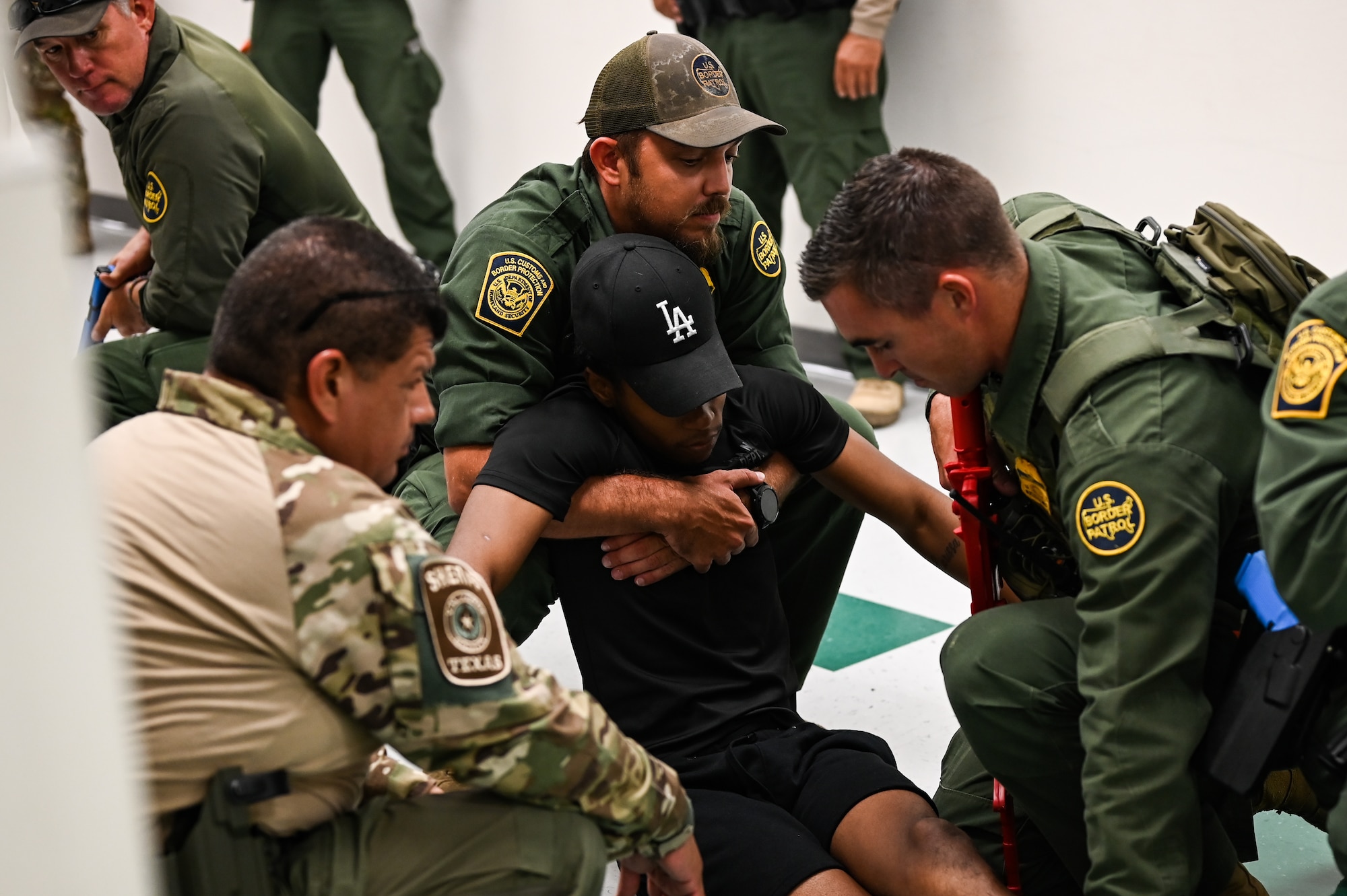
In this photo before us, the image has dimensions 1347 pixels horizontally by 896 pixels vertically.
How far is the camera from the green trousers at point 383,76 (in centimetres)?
464

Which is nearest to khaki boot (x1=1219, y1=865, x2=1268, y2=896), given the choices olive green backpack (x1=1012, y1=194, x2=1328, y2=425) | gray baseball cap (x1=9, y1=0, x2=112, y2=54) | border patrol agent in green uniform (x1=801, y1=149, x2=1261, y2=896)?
border patrol agent in green uniform (x1=801, y1=149, x2=1261, y2=896)

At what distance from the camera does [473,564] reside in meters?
1.93

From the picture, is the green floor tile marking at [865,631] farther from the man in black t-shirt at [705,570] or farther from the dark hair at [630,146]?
the dark hair at [630,146]

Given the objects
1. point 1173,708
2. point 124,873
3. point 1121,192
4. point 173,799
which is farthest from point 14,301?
point 1121,192

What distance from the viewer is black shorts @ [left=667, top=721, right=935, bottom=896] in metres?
1.74

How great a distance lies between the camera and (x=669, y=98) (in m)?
2.29

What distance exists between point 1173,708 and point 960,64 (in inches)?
102

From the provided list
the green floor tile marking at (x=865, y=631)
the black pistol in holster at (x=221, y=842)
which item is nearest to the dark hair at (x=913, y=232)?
the black pistol in holster at (x=221, y=842)

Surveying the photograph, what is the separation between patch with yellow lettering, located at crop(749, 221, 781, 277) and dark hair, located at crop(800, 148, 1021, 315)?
2.33ft

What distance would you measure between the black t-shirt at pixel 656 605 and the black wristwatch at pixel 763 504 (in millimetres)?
49

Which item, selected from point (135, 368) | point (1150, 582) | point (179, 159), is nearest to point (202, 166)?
point (179, 159)

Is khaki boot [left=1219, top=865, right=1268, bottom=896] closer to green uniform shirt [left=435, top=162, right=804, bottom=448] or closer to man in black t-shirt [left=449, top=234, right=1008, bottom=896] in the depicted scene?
man in black t-shirt [left=449, top=234, right=1008, bottom=896]

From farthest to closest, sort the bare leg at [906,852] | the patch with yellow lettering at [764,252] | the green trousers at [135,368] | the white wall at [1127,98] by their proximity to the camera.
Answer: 1. the white wall at [1127,98]
2. the green trousers at [135,368]
3. the patch with yellow lettering at [764,252]
4. the bare leg at [906,852]

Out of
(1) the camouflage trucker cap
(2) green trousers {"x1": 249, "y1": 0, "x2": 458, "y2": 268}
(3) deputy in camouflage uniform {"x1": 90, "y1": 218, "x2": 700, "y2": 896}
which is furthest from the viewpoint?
(2) green trousers {"x1": 249, "y1": 0, "x2": 458, "y2": 268}
